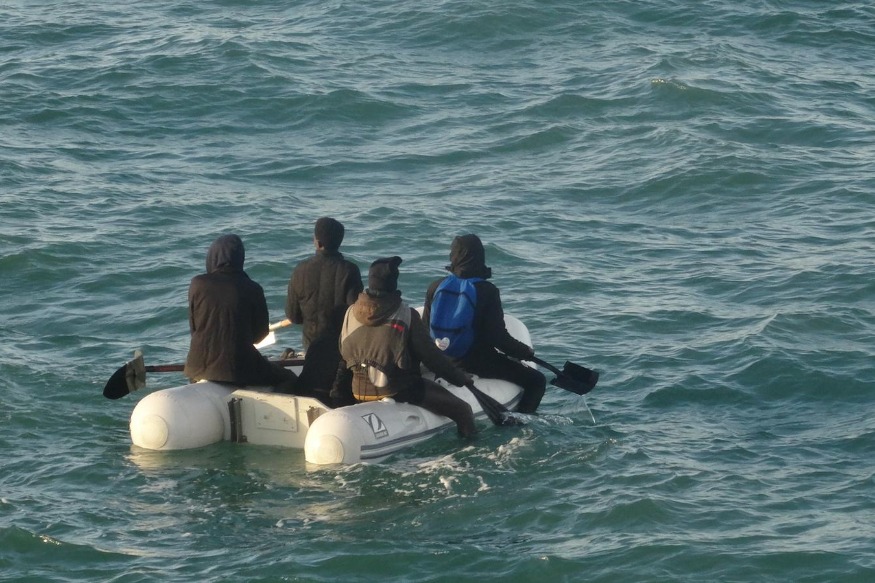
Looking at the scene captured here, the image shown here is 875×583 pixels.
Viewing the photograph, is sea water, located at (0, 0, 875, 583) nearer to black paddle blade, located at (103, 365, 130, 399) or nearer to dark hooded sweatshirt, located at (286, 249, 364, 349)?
black paddle blade, located at (103, 365, 130, 399)

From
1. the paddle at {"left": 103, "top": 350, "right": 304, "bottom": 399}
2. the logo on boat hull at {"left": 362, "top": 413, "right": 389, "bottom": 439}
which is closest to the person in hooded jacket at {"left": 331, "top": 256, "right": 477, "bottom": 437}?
the logo on boat hull at {"left": 362, "top": 413, "right": 389, "bottom": 439}

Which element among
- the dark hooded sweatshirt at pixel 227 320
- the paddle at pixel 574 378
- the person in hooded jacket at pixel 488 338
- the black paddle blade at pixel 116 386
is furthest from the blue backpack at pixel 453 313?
the black paddle blade at pixel 116 386

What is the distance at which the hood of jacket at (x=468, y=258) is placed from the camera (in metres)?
10.9

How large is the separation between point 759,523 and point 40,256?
31.6 feet

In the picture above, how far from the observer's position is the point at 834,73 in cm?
2364

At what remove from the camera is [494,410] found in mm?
11094

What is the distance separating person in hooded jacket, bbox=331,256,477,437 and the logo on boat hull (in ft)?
0.86

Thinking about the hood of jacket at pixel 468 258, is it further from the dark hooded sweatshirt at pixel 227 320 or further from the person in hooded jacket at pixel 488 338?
the dark hooded sweatshirt at pixel 227 320

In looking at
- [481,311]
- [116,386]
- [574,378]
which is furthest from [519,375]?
[116,386]

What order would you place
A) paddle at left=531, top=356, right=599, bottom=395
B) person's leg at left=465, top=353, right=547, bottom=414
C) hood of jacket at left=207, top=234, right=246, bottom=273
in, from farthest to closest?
1. paddle at left=531, top=356, right=599, bottom=395
2. person's leg at left=465, top=353, right=547, bottom=414
3. hood of jacket at left=207, top=234, right=246, bottom=273

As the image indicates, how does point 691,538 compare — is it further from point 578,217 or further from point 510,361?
point 578,217

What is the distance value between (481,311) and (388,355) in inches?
40.5

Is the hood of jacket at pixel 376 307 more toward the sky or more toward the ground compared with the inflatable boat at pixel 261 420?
more toward the sky

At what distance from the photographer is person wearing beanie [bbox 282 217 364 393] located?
425 inches
